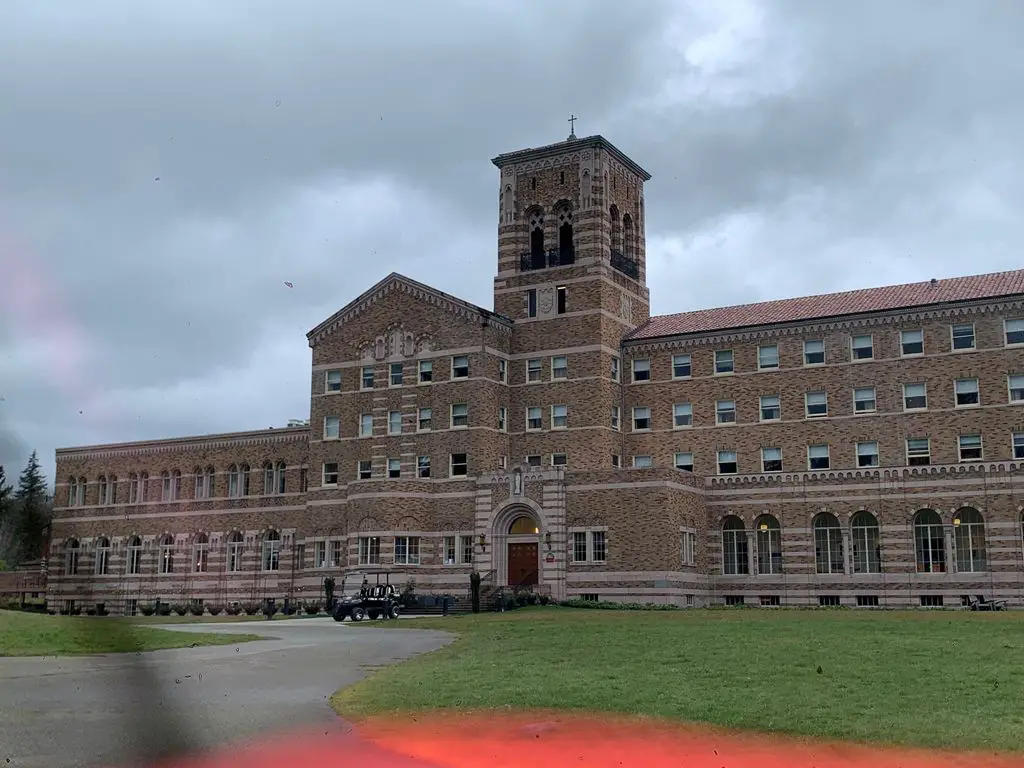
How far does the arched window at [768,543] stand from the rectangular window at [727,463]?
11.3ft

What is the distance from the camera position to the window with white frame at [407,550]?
5950 centimetres

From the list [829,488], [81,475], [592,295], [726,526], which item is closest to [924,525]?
[829,488]

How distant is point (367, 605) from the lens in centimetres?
4934

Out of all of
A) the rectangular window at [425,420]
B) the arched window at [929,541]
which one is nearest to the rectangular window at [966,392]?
the arched window at [929,541]

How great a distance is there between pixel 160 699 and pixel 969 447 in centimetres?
4842

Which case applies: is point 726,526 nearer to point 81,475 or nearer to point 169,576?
point 169,576

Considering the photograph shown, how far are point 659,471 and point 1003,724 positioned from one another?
4039 cm

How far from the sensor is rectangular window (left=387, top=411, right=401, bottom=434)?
2500 inches

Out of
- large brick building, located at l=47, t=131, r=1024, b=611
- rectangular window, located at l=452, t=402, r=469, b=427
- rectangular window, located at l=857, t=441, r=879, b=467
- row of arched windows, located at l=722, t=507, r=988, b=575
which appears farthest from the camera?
rectangular window, located at l=452, t=402, r=469, b=427

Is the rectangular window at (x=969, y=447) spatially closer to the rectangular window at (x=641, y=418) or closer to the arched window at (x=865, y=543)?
the arched window at (x=865, y=543)

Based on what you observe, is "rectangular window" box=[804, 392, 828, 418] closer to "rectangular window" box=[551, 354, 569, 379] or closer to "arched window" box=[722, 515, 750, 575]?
"arched window" box=[722, 515, 750, 575]

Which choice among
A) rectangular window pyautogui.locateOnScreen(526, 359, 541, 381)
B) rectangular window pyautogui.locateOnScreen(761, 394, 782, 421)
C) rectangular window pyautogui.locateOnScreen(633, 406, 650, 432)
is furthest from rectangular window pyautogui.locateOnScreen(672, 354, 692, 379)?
rectangular window pyautogui.locateOnScreen(526, 359, 541, 381)

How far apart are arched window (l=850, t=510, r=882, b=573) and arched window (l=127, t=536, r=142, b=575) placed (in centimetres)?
4594

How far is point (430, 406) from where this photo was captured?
62562mm
